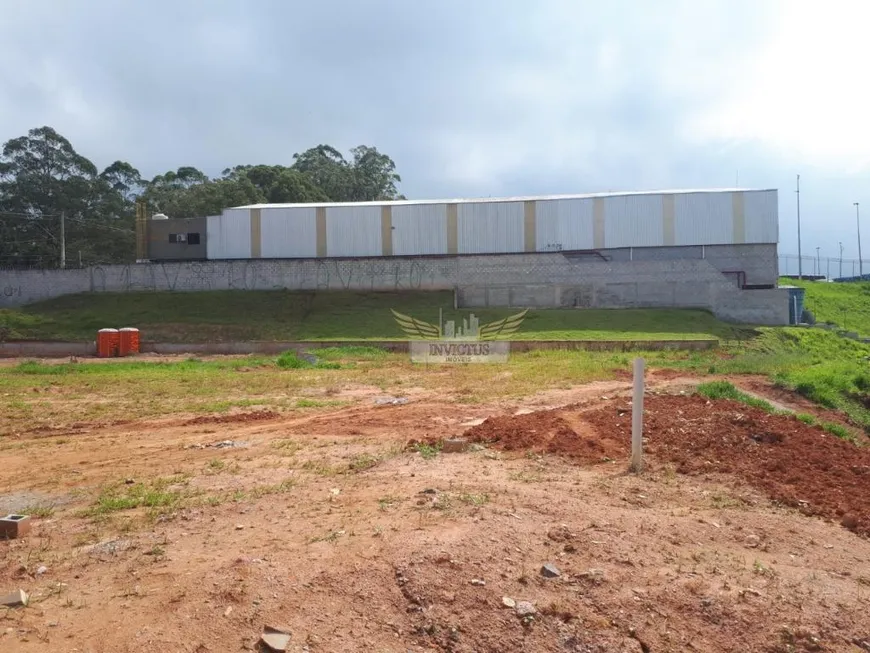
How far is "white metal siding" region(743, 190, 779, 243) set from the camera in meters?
38.8

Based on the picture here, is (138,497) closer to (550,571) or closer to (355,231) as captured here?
(550,571)

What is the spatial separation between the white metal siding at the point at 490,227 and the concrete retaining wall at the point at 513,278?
6.44 feet

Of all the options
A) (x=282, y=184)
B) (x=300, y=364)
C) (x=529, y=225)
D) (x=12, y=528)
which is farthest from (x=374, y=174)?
(x=12, y=528)

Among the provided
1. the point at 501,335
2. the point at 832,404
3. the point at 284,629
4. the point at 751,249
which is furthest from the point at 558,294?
the point at 284,629

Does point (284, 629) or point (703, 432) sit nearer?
point (284, 629)

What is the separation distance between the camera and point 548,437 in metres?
8.23

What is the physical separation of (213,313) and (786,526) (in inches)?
1349

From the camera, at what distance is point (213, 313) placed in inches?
1416

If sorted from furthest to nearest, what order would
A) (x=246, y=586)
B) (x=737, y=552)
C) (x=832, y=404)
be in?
(x=832, y=404) < (x=737, y=552) < (x=246, y=586)

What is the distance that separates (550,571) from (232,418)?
28.7ft

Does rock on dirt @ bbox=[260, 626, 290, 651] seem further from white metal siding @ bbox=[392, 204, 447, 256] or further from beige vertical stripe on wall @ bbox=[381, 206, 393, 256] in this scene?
beige vertical stripe on wall @ bbox=[381, 206, 393, 256]

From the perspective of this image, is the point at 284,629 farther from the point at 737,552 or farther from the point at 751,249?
the point at 751,249

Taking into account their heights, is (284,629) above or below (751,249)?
below

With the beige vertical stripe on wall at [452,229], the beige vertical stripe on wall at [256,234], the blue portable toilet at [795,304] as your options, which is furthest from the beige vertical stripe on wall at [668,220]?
the beige vertical stripe on wall at [256,234]
